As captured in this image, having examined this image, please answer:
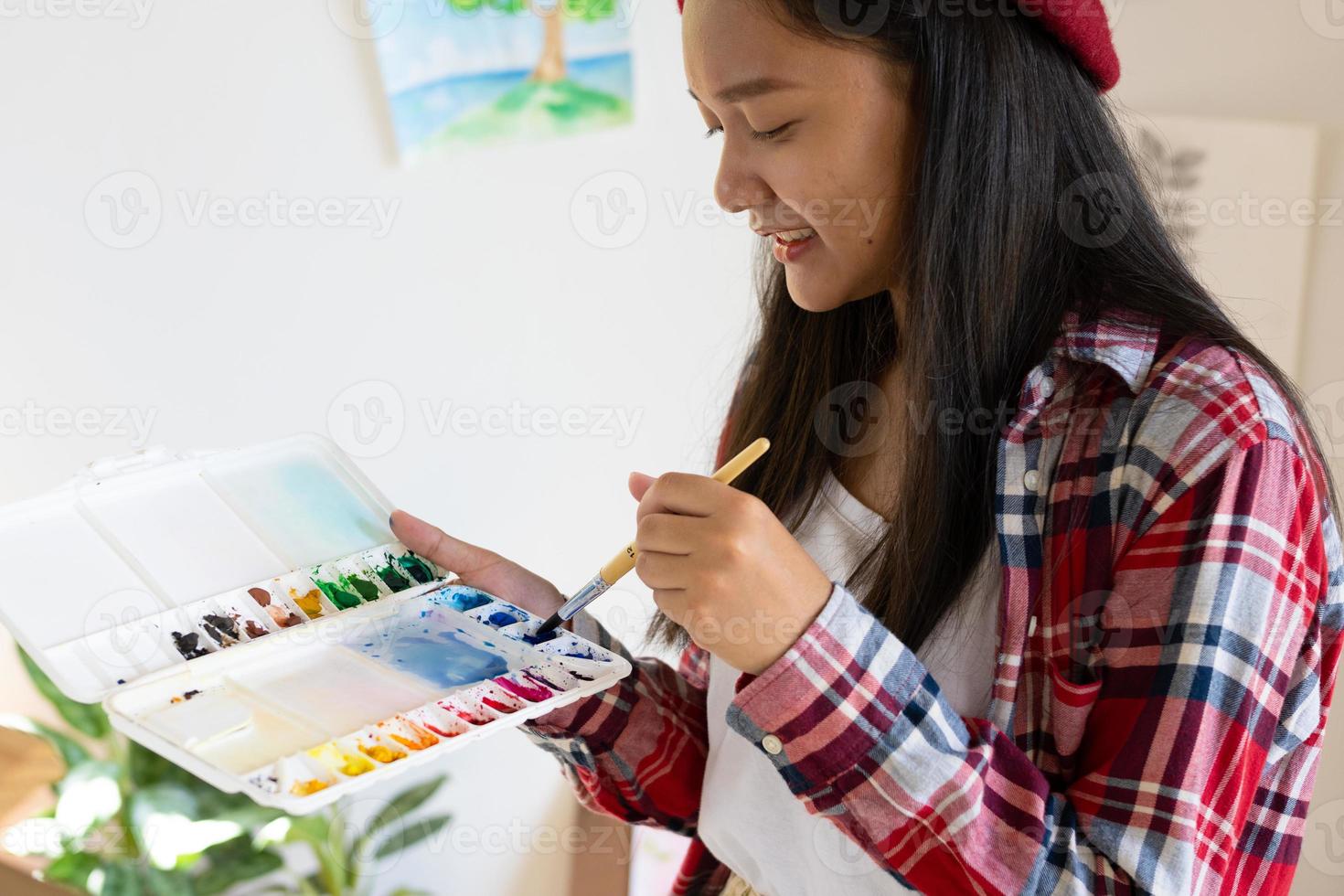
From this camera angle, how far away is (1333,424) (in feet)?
4.32

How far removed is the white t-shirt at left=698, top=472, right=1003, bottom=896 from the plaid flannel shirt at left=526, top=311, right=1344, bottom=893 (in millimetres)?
47

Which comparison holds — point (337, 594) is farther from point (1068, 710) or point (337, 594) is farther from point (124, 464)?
point (1068, 710)

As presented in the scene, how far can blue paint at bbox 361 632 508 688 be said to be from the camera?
2.37 ft

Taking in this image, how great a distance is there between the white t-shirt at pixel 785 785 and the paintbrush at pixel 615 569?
10cm

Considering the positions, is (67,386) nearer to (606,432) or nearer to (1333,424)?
(606,432)

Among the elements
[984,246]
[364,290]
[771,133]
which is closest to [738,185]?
[771,133]

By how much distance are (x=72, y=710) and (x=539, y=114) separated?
88 cm

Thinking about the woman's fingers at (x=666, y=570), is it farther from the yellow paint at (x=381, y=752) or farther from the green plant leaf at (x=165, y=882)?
the green plant leaf at (x=165, y=882)

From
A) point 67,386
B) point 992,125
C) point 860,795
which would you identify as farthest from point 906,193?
point 67,386

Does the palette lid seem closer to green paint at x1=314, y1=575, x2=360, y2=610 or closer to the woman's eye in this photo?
green paint at x1=314, y1=575, x2=360, y2=610

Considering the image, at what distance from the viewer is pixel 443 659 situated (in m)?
0.74

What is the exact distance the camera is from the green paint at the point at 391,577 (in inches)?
31.6

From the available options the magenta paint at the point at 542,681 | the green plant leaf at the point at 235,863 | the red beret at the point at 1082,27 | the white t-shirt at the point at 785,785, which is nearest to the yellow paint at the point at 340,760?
the magenta paint at the point at 542,681

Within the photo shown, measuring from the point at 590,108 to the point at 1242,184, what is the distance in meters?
0.79
